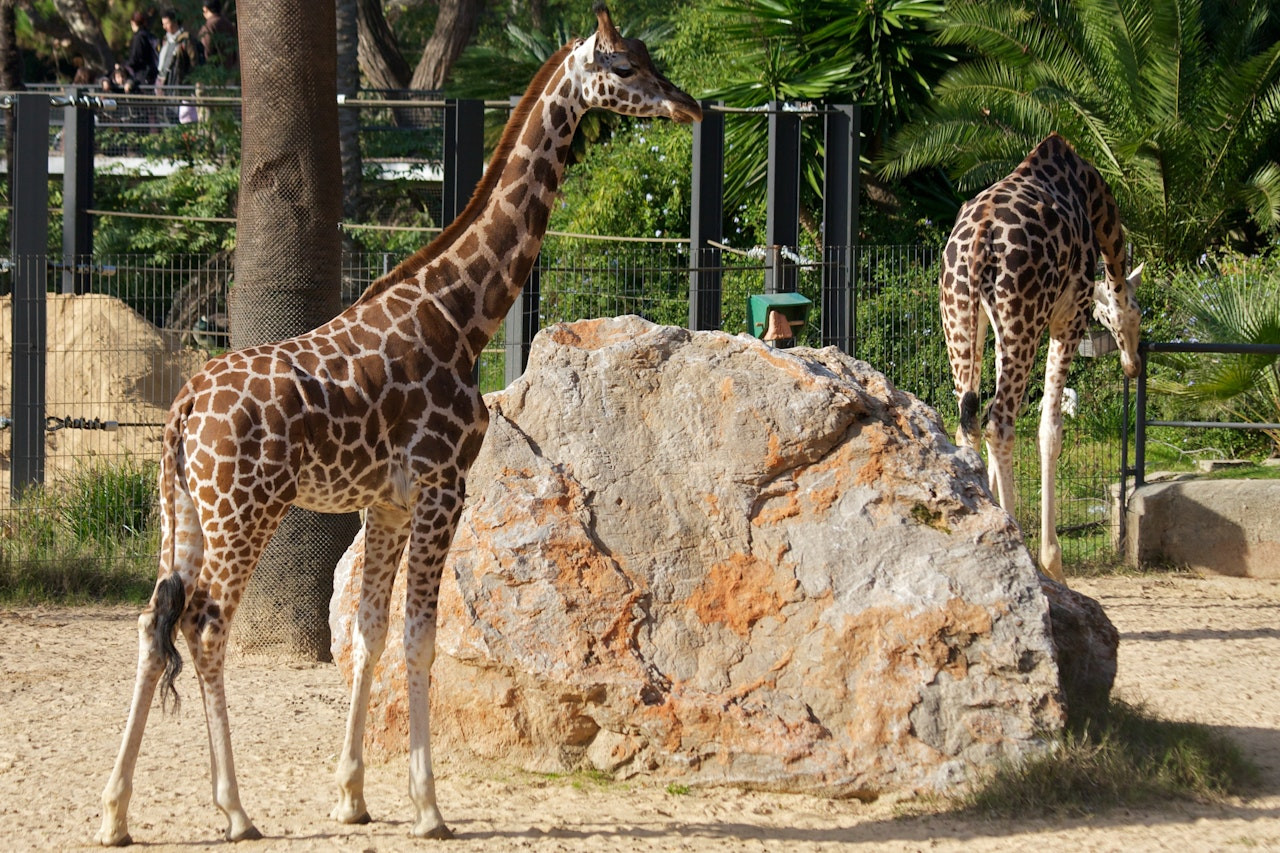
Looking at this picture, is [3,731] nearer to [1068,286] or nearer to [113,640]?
[113,640]

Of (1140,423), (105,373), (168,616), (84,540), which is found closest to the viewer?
(168,616)

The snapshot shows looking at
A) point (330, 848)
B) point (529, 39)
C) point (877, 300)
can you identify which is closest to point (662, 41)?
point (529, 39)

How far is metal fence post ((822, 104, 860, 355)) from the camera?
10.9 m

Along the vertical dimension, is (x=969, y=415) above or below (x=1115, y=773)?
above

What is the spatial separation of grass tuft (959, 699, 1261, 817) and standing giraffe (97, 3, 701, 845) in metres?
2.14

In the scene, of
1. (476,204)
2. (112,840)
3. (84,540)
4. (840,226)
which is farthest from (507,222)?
(840,226)

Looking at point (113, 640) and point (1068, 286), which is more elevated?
point (1068, 286)

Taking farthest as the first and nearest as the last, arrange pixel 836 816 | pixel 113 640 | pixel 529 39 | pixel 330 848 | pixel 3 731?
pixel 529 39
pixel 113 640
pixel 3 731
pixel 836 816
pixel 330 848

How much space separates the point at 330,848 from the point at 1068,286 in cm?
592

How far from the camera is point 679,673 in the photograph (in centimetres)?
556

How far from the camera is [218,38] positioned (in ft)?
85.3

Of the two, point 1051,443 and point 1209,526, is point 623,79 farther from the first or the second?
point 1209,526

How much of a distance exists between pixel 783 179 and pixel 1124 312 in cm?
303

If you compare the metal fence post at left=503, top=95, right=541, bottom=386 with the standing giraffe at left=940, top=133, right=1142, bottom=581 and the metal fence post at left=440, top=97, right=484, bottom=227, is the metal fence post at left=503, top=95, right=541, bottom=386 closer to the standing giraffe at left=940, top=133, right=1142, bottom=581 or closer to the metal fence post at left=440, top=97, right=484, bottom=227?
the metal fence post at left=440, top=97, right=484, bottom=227
